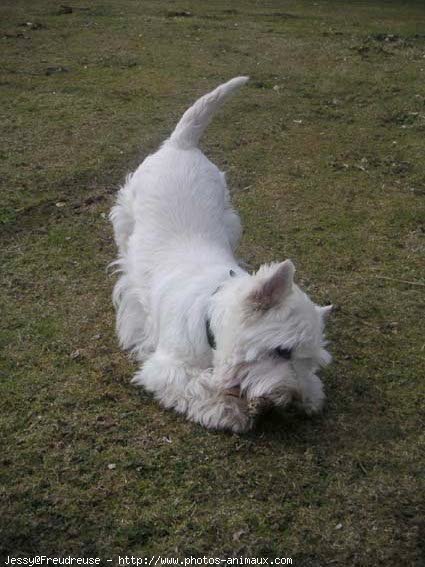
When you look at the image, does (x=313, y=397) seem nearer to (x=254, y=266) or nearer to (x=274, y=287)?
(x=274, y=287)

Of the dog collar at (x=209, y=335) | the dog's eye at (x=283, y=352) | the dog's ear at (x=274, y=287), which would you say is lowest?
the dog collar at (x=209, y=335)

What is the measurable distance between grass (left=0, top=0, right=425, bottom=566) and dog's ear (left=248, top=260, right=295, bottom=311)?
62 cm

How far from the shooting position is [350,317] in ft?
13.8

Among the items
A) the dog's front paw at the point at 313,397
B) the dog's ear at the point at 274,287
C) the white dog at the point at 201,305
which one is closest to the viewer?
the dog's ear at the point at 274,287

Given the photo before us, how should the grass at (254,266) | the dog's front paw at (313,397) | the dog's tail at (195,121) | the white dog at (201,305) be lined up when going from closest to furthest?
1. the grass at (254,266)
2. the white dog at (201,305)
3. the dog's front paw at (313,397)
4. the dog's tail at (195,121)

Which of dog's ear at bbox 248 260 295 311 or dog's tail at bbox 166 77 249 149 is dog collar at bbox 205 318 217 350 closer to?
dog's ear at bbox 248 260 295 311

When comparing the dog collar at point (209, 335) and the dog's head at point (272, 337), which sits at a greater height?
the dog's head at point (272, 337)

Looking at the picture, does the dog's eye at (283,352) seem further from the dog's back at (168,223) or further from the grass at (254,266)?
the dog's back at (168,223)

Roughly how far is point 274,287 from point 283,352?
281mm

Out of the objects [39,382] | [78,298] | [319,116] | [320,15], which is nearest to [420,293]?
[78,298]

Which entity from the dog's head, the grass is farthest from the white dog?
the grass

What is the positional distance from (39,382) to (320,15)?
1064cm

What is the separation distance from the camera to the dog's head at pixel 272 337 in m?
3.03

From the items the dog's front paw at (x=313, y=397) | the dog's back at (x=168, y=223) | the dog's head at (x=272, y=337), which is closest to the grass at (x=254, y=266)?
the dog's front paw at (x=313, y=397)
